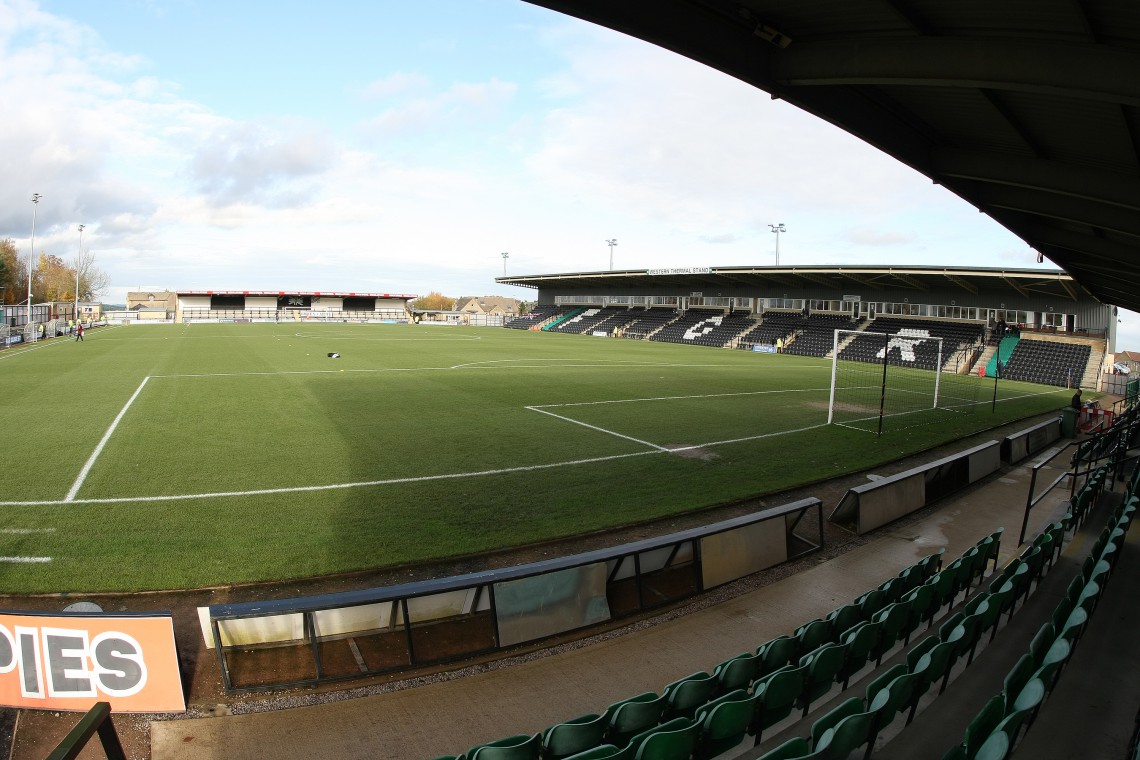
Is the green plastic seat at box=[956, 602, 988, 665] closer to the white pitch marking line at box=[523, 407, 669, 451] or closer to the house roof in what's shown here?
the white pitch marking line at box=[523, 407, 669, 451]

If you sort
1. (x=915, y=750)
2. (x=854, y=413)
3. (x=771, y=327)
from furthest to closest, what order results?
(x=771, y=327)
(x=854, y=413)
(x=915, y=750)

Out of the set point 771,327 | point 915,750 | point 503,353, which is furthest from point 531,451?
point 771,327

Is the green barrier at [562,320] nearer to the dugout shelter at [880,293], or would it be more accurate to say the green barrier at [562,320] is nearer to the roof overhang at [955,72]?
the dugout shelter at [880,293]

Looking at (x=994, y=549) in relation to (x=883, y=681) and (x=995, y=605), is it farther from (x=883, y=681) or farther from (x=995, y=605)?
(x=883, y=681)

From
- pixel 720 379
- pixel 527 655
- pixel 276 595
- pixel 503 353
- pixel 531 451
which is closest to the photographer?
pixel 527 655

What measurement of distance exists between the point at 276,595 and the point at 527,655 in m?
3.30

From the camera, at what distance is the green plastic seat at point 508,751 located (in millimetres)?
3793

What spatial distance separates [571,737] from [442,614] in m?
2.60

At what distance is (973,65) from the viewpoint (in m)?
5.65

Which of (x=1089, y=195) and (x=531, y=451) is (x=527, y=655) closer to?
(x=531, y=451)

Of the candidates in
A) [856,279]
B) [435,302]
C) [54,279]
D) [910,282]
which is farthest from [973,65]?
[435,302]

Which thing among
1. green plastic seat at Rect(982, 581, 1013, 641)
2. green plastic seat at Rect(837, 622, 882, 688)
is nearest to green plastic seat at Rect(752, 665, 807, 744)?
green plastic seat at Rect(837, 622, 882, 688)

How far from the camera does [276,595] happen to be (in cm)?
737

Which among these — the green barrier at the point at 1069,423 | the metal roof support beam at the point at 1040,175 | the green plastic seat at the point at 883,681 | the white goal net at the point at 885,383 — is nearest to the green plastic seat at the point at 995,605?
the green plastic seat at the point at 883,681
